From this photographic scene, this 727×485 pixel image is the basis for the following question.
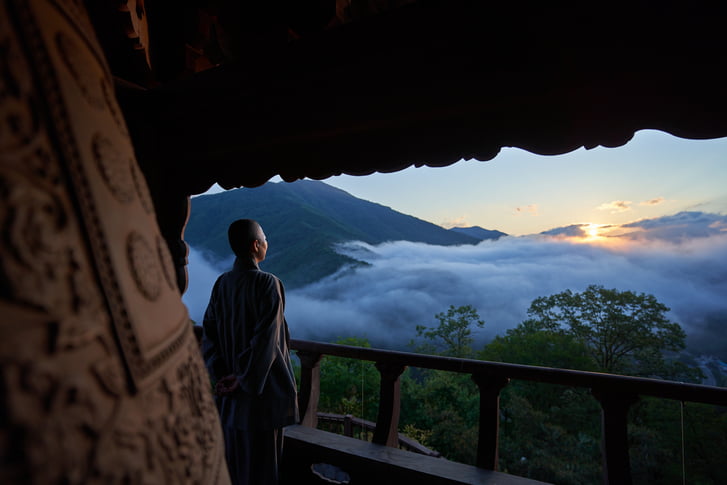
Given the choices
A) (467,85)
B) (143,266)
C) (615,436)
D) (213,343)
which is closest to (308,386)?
(213,343)

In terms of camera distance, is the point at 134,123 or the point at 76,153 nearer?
the point at 76,153

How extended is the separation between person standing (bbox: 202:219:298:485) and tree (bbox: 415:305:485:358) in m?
5.65

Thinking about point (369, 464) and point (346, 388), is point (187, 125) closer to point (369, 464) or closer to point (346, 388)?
point (369, 464)

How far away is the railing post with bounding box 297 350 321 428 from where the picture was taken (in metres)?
2.91

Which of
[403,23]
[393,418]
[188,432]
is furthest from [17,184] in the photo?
[393,418]

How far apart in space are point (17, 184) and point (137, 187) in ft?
0.46

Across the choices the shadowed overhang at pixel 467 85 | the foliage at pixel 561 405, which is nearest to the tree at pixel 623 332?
the foliage at pixel 561 405

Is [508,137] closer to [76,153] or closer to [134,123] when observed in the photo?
[76,153]

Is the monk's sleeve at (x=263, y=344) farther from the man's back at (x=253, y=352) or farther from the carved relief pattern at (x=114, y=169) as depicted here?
the carved relief pattern at (x=114, y=169)

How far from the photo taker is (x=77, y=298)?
0.88 feet

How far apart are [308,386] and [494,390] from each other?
4.88ft

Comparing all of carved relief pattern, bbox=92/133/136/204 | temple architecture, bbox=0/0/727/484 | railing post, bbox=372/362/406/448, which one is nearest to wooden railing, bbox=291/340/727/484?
railing post, bbox=372/362/406/448

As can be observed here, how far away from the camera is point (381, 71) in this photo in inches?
52.0

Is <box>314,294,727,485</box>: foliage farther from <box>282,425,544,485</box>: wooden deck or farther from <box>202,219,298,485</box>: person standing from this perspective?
<box>202,219,298,485</box>: person standing
